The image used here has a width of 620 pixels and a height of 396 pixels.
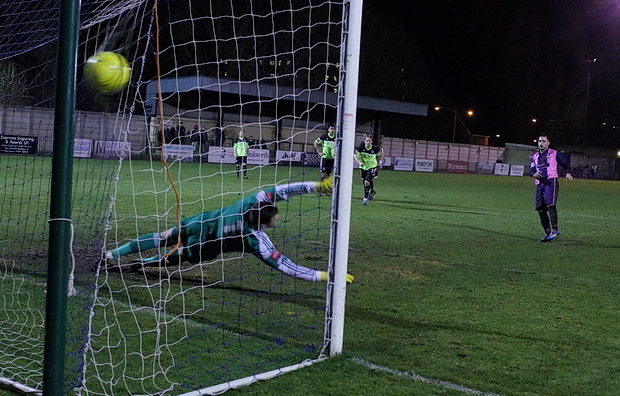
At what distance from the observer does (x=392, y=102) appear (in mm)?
43312

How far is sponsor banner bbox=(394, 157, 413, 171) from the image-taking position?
4447cm

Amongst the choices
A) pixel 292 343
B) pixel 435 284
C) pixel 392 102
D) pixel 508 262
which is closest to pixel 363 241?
pixel 508 262

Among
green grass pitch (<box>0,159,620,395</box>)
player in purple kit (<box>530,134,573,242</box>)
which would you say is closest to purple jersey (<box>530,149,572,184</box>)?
player in purple kit (<box>530,134,573,242</box>)

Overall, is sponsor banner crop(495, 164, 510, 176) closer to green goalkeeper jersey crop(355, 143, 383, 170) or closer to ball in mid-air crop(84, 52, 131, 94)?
green goalkeeper jersey crop(355, 143, 383, 170)

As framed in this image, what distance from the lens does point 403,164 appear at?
44.8 metres

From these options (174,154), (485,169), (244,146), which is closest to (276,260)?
(174,154)

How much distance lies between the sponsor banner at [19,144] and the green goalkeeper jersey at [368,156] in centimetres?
1304

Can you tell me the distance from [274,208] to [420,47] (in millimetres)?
57750

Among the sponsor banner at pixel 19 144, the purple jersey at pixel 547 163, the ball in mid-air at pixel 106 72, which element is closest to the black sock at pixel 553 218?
the purple jersey at pixel 547 163

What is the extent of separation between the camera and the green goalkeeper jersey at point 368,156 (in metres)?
17.4

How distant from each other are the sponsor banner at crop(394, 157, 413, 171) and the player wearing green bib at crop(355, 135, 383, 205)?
87.2 ft

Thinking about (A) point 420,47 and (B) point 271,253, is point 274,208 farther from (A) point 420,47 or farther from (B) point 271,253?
(A) point 420,47

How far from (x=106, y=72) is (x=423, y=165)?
41.7 m

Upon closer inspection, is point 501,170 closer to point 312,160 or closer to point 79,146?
point 312,160
